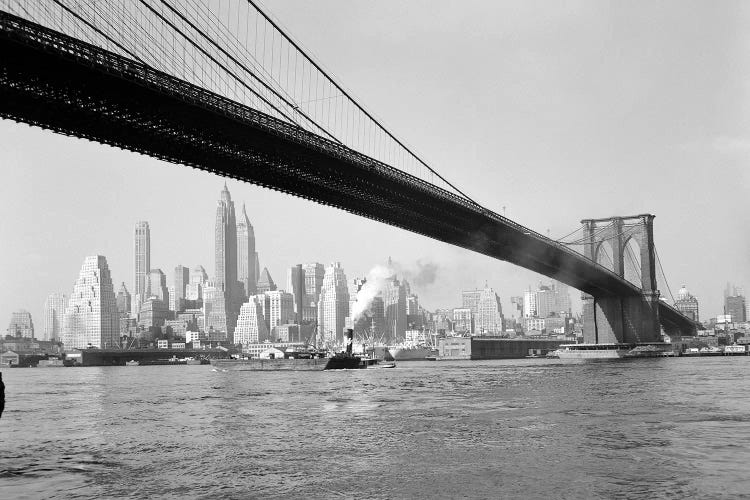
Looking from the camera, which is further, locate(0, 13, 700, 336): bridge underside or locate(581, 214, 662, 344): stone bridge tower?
locate(581, 214, 662, 344): stone bridge tower

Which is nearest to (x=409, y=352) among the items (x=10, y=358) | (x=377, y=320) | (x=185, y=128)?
(x=377, y=320)

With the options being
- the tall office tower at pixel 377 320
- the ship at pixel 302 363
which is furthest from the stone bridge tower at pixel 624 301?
the tall office tower at pixel 377 320

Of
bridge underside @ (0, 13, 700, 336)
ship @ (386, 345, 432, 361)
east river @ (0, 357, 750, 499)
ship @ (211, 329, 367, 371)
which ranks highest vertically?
bridge underside @ (0, 13, 700, 336)

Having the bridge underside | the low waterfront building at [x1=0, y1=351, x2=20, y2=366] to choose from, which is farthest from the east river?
the low waterfront building at [x1=0, y1=351, x2=20, y2=366]

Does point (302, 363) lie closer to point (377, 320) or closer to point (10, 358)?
point (377, 320)

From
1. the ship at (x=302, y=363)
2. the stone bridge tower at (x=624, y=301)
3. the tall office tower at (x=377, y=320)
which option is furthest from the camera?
the tall office tower at (x=377, y=320)

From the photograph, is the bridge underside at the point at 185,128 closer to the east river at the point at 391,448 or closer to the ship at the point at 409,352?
the east river at the point at 391,448

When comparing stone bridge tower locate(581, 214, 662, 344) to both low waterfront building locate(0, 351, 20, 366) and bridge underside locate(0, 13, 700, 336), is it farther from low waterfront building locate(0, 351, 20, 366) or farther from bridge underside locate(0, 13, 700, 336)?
low waterfront building locate(0, 351, 20, 366)
